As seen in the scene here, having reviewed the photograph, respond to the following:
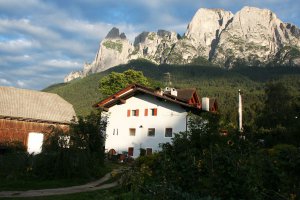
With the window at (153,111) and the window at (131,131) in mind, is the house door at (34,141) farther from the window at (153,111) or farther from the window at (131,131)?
the window at (153,111)

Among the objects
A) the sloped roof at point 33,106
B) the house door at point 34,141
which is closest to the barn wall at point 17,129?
the house door at point 34,141

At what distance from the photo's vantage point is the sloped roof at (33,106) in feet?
111

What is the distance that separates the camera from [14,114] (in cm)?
3319

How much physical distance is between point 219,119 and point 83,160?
958cm

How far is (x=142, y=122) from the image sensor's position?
40.9 m

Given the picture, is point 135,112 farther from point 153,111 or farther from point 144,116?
point 153,111

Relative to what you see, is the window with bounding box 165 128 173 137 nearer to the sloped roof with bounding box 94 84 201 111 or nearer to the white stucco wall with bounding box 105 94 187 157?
the white stucco wall with bounding box 105 94 187 157

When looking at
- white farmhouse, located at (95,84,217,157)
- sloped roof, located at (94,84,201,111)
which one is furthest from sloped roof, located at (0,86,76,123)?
sloped roof, located at (94,84,201,111)

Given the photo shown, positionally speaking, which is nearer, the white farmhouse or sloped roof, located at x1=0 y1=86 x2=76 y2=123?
sloped roof, located at x1=0 y1=86 x2=76 y2=123

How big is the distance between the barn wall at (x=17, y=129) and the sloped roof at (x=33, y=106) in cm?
63

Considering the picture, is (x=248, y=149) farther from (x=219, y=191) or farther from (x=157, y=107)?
(x=157, y=107)

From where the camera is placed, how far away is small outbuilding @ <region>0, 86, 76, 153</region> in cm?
3262

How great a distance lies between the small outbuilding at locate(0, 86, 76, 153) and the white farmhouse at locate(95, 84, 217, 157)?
6.01m

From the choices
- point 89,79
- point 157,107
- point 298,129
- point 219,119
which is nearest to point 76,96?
point 89,79
